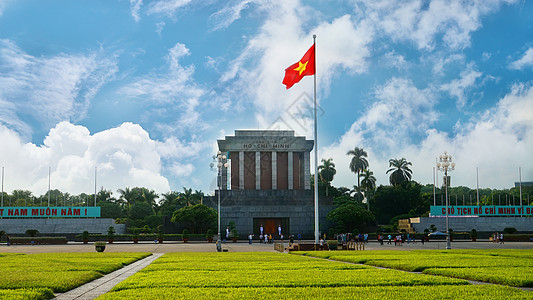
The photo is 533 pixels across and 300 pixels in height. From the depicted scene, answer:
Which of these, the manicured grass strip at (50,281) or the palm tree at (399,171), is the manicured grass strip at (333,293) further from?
the palm tree at (399,171)

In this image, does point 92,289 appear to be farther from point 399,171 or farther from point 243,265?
point 399,171

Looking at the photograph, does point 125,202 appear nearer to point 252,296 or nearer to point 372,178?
point 372,178

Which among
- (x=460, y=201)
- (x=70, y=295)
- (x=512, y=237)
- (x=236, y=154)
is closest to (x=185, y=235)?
(x=236, y=154)

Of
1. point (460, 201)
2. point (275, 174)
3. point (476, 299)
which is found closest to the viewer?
point (476, 299)

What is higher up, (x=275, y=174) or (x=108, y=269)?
(x=275, y=174)

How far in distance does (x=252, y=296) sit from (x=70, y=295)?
15.2 feet

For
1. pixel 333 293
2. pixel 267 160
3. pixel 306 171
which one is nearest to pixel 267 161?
pixel 267 160

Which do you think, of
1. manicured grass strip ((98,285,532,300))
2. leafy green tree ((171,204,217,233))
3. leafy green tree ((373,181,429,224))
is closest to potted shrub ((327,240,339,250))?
manicured grass strip ((98,285,532,300))

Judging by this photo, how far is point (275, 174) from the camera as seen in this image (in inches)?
3622

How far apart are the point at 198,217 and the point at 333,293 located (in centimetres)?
6116

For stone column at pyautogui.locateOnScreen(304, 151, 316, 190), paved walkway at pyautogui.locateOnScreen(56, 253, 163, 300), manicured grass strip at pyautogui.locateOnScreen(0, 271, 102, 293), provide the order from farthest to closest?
stone column at pyautogui.locateOnScreen(304, 151, 316, 190) < manicured grass strip at pyautogui.locateOnScreen(0, 271, 102, 293) < paved walkway at pyautogui.locateOnScreen(56, 253, 163, 300)

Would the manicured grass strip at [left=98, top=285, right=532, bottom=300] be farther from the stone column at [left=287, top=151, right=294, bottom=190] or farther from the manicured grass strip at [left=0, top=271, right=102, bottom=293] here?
the stone column at [left=287, top=151, right=294, bottom=190]

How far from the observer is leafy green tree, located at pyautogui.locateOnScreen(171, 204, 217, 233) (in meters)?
71.5

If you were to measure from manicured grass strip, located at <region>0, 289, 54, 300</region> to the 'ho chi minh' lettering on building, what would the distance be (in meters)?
78.9
